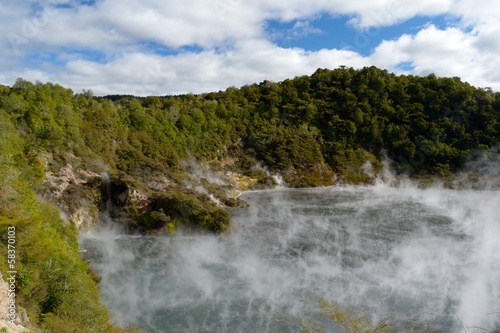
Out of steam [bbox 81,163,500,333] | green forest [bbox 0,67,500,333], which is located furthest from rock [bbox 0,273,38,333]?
steam [bbox 81,163,500,333]

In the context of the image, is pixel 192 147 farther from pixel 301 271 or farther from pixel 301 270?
pixel 301 271

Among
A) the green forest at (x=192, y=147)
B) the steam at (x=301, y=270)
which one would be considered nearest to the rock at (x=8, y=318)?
the green forest at (x=192, y=147)

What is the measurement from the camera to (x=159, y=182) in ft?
163

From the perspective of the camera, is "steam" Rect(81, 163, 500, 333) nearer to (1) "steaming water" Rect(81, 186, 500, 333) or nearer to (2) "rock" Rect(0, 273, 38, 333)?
(1) "steaming water" Rect(81, 186, 500, 333)

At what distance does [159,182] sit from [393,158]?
47.5 m

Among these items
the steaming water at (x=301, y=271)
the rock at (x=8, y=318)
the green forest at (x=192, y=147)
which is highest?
the green forest at (x=192, y=147)

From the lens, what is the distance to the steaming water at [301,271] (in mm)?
22688

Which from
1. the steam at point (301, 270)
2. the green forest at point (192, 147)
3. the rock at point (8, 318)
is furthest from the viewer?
the steam at point (301, 270)

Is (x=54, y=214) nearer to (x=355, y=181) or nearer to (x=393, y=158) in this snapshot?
(x=355, y=181)

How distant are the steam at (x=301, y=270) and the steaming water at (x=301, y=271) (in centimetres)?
8

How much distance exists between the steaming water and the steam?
0.08 metres

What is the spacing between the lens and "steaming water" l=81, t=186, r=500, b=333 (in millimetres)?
22688

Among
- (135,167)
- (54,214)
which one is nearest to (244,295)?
(54,214)

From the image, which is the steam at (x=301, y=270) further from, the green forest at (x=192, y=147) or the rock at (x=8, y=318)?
the rock at (x=8, y=318)
